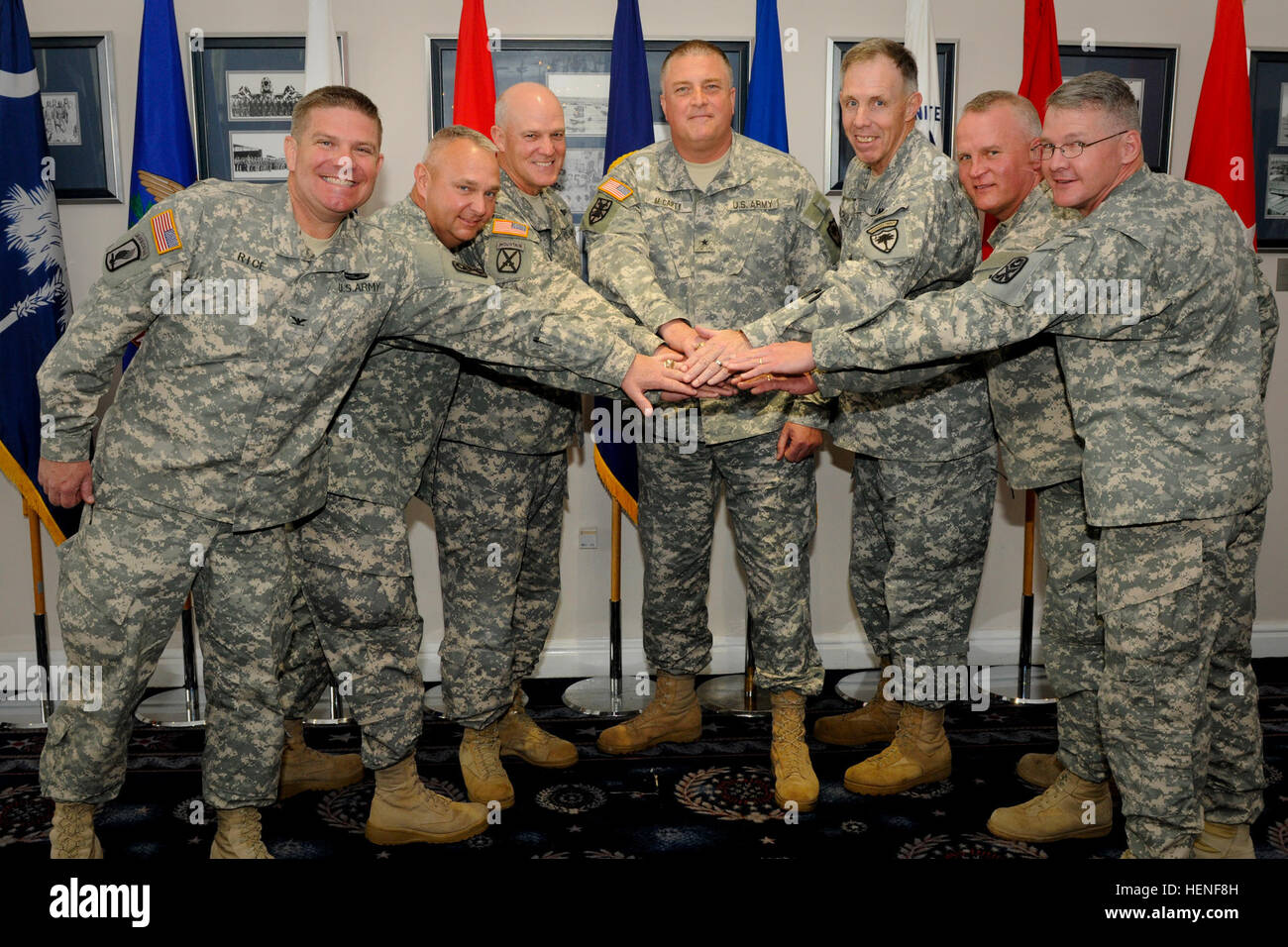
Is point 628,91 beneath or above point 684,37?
beneath

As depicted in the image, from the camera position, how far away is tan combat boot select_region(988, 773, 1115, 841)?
9.27 ft

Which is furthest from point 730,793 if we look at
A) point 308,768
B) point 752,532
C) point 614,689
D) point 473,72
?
point 473,72

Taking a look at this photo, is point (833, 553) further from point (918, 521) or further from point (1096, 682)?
point (1096, 682)

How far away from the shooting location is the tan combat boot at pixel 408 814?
2822mm

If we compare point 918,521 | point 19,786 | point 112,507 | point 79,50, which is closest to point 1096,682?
point 918,521

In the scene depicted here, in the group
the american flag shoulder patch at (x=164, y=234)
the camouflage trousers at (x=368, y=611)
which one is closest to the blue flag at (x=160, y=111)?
the american flag shoulder patch at (x=164, y=234)

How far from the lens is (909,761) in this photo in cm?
317

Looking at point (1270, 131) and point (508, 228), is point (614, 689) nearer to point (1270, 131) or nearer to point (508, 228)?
point (508, 228)

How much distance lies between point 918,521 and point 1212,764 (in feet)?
3.16

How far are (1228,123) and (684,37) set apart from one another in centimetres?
202

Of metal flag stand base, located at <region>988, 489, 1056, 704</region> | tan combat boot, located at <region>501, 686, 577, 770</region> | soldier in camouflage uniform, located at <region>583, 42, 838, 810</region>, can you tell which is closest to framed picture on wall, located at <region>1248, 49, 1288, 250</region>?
metal flag stand base, located at <region>988, 489, 1056, 704</region>

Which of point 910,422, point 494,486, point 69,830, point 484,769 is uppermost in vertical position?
point 910,422

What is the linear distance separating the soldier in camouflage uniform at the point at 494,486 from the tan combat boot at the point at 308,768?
38cm

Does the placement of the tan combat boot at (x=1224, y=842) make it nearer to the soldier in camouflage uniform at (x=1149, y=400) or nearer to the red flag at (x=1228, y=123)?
the soldier in camouflage uniform at (x=1149, y=400)
